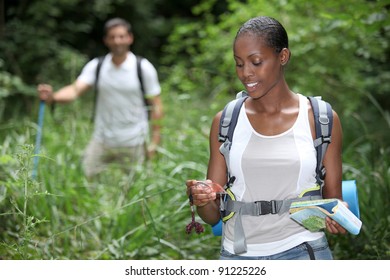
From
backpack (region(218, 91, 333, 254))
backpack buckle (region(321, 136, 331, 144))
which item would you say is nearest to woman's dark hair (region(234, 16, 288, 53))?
backpack (region(218, 91, 333, 254))

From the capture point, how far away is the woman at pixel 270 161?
2414mm

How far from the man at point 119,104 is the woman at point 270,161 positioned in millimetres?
3261

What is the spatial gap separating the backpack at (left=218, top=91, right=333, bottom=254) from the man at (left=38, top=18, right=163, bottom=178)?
3205 millimetres

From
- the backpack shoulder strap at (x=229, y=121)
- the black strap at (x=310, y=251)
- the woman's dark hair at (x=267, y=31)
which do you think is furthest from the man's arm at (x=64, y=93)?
the black strap at (x=310, y=251)

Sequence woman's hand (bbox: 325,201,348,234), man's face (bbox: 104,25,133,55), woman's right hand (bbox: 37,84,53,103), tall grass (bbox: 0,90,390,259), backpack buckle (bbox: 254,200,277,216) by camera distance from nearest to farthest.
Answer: woman's hand (bbox: 325,201,348,234) < backpack buckle (bbox: 254,200,277,216) < tall grass (bbox: 0,90,390,259) < woman's right hand (bbox: 37,84,53,103) < man's face (bbox: 104,25,133,55)

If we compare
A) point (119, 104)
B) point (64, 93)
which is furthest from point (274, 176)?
point (119, 104)

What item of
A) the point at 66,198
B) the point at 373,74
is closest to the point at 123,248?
the point at 66,198

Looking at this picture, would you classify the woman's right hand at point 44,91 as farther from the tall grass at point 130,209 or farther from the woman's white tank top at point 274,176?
the woman's white tank top at point 274,176

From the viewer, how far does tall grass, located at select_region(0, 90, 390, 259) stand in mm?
3863

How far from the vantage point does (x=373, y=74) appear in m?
8.55

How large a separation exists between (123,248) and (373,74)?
5.55 meters

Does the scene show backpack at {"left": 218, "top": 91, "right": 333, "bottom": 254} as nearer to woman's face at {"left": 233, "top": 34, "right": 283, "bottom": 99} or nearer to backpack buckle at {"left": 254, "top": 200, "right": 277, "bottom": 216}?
backpack buckle at {"left": 254, "top": 200, "right": 277, "bottom": 216}

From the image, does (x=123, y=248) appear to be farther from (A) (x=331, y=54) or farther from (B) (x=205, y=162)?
(A) (x=331, y=54)

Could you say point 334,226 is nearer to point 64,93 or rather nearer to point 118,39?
point 64,93
